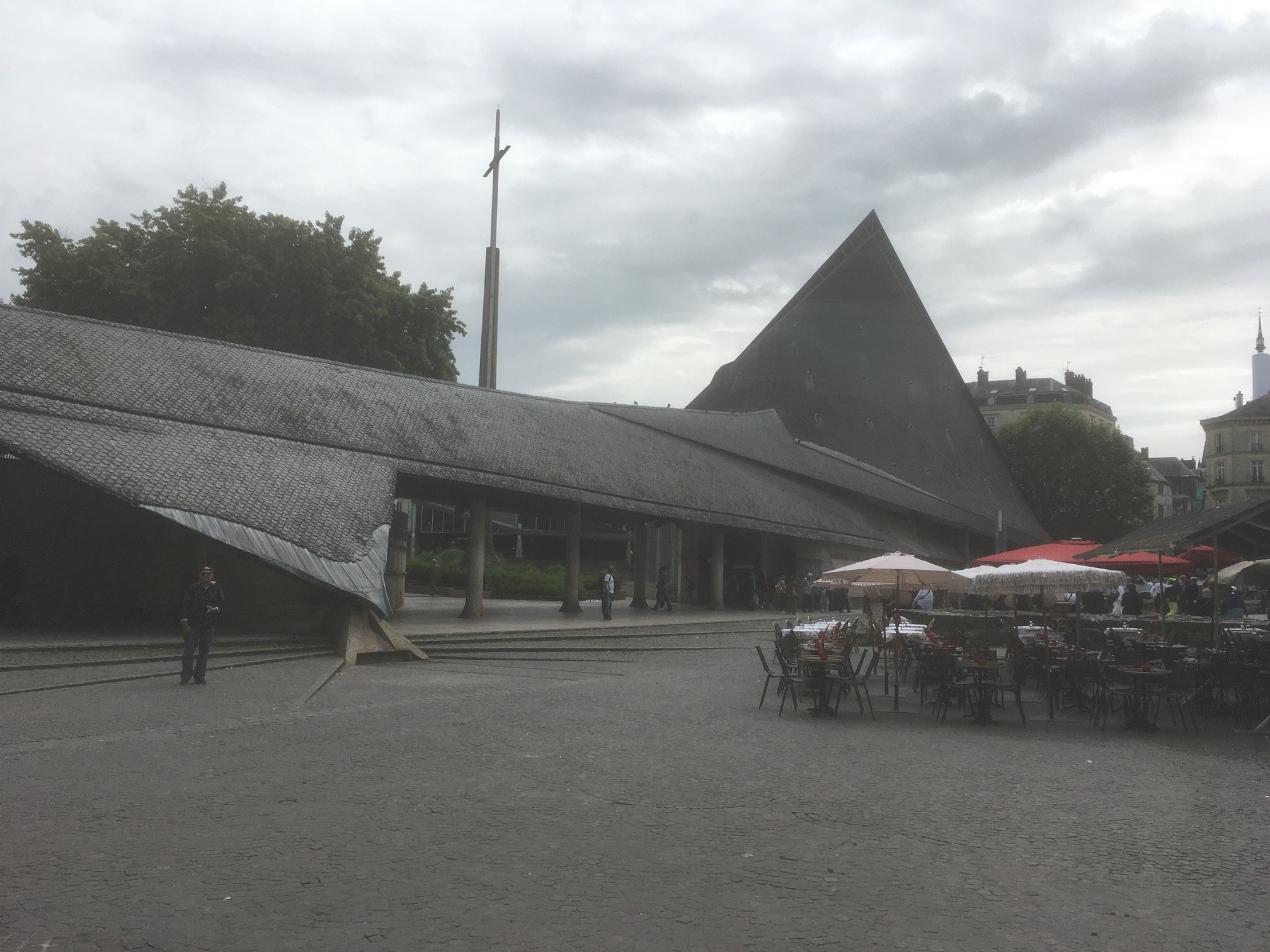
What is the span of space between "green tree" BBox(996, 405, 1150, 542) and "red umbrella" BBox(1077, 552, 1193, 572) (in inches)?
1430

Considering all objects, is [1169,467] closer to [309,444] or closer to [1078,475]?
[1078,475]

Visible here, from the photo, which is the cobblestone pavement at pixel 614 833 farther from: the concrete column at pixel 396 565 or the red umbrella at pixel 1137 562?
the concrete column at pixel 396 565

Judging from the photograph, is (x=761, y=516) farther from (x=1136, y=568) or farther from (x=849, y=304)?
(x=849, y=304)

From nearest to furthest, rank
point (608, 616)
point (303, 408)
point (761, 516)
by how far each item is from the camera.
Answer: point (303, 408)
point (608, 616)
point (761, 516)

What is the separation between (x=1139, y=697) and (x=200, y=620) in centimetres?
1036

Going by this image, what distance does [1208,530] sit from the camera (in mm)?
13422

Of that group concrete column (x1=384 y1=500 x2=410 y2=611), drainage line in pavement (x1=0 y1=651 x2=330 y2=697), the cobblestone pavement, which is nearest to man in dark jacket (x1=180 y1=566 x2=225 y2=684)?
drainage line in pavement (x1=0 y1=651 x2=330 y2=697)

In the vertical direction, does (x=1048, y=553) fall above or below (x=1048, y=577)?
above

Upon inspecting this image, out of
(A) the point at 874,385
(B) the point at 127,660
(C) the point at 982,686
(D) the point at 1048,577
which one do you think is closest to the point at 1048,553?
(D) the point at 1048,577

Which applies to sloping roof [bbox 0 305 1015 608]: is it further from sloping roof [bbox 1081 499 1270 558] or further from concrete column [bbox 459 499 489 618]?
sloping roof [bbox 1081 499 1270 558]

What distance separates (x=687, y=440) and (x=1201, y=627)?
18841 mm

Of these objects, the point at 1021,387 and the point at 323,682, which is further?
the point at 1021,387

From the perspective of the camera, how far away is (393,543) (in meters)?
25.9

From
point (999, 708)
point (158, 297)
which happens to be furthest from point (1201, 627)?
point (158, 297)
